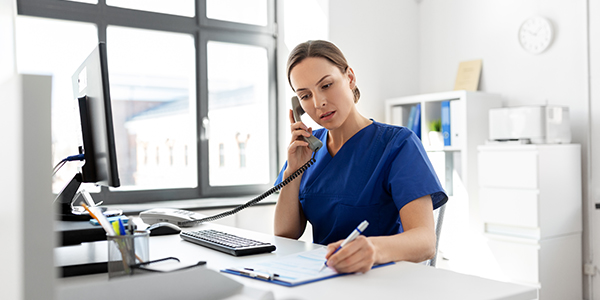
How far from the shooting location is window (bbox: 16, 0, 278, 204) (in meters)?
2.90

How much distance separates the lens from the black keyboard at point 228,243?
3.75 feet

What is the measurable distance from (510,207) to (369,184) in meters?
1.74

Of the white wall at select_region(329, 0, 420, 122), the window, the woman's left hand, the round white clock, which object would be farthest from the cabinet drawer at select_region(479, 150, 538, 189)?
the woman's left hand

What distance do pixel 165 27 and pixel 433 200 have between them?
2.46m

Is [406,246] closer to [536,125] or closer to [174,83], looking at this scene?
[536,125]

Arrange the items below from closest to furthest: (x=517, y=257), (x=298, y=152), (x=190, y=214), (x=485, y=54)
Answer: (x=298, y=152) < (x=190, y=214) < (x=517, y=257) < (x=485, y=54)

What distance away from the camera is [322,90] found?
57.7 inches

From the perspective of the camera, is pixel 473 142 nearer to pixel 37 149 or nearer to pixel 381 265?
pixel 381 265

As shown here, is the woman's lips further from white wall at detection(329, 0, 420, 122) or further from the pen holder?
white wall at detection(329, 0, 420, 122)

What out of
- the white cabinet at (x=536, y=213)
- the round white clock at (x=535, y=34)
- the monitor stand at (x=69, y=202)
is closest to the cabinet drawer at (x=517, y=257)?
the white cabinet at (x=536, y=213)

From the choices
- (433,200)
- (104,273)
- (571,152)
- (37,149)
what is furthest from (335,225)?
(571,152)

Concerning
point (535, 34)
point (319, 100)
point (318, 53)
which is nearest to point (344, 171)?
point (319, 100)

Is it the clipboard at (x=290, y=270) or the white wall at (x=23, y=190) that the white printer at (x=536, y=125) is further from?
the white wall at (x=23, y=190)

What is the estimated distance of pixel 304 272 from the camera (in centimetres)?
92
